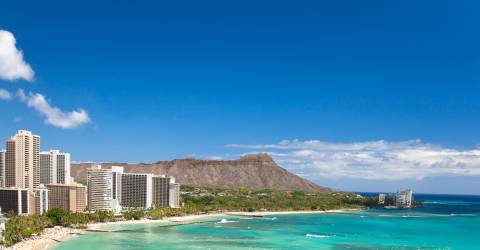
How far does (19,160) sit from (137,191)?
27.6m

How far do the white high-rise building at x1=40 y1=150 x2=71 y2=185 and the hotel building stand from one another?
42533 mm

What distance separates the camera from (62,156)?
5399 inches

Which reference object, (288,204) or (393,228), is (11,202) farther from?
(288,204)

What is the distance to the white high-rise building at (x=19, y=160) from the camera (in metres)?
111

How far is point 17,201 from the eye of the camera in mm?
86125

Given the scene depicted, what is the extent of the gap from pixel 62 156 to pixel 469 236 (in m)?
101

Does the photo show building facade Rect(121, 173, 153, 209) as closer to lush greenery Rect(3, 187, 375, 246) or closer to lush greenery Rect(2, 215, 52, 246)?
lush greenery Rect(3, 187, 375, 246)

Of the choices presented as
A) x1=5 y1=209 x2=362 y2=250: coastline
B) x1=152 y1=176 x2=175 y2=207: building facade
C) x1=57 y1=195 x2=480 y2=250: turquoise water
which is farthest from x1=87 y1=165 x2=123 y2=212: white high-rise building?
x1=57 y1=195 x2=480 y2=250: turquoise water

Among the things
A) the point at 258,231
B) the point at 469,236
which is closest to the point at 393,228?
Answer: the point at 469,236

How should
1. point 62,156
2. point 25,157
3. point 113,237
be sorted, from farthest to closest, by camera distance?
point 62,156, point 25,157, point 113,237

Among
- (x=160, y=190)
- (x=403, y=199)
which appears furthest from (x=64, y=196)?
(x=403, y=199)

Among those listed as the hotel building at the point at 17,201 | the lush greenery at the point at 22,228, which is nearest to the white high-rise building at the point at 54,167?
the hotel building at the point at 17,201

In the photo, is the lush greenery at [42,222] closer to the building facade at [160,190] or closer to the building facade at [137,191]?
the building facade at [137,191]

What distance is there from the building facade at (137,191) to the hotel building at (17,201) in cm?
3644
